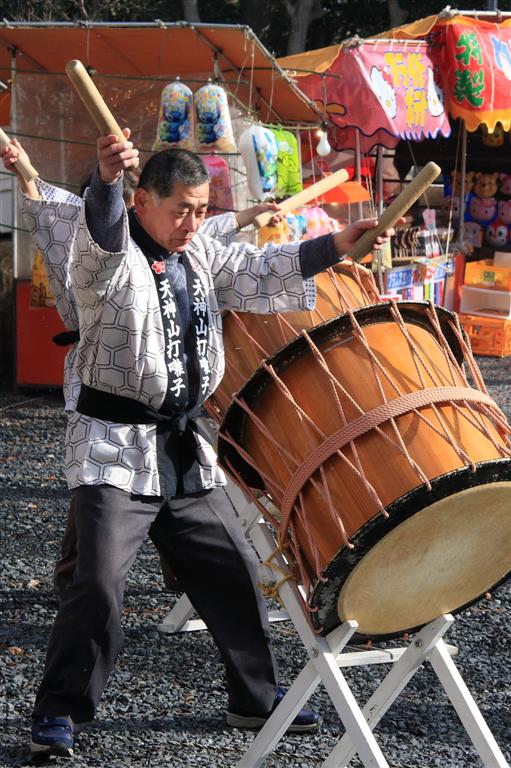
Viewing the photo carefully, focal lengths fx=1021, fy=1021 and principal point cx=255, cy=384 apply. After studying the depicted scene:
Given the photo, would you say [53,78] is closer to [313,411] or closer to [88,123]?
[88,123]

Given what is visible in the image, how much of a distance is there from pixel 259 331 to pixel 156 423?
0.41m

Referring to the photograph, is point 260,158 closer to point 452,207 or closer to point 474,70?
point 474,70

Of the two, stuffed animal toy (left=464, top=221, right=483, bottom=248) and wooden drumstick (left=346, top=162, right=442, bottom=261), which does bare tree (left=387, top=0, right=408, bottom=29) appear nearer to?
stuffed animal toy (left=464, top=221, right=483, bottom=248)

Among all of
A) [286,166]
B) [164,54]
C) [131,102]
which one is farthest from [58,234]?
[131,102]

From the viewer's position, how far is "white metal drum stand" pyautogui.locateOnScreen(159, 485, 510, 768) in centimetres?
236

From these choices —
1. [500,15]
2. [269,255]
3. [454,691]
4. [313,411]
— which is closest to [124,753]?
[454,691]

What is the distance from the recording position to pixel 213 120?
6094 millimetres

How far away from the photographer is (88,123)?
739cm

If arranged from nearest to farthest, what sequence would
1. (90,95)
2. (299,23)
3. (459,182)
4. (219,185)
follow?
(90,95) → (219,185) → (459,182) → (299,23)

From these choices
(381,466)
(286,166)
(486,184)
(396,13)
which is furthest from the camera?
(396,13)

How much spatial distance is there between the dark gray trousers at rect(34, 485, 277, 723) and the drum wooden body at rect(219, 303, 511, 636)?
308mm

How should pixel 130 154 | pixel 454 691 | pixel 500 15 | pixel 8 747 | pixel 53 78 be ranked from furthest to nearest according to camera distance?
pixel 500 15 → pixel 53 78 → pixel 8 747 → pixel 454 691 → pixel 130 154

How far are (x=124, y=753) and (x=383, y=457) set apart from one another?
1172mm

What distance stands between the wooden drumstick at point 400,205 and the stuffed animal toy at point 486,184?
8.61 meters
